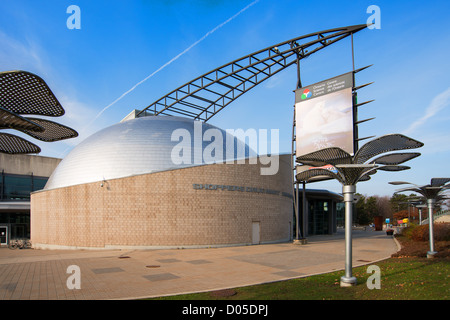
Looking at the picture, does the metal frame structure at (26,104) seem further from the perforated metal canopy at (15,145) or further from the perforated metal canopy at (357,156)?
the perforated metal canopy at (357,156)

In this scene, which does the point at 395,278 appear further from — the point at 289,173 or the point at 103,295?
the point at 289,173

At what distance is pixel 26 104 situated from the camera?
1028 centimetres

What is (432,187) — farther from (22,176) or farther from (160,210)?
(22,176)

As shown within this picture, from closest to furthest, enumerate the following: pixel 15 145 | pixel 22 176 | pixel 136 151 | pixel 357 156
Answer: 1. pixel 357 156
2. pixel 15 145
3. pixel 136 151
4. pixel 22 176

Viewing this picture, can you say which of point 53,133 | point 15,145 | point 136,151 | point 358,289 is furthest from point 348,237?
point 136,151

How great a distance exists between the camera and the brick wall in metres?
26.5

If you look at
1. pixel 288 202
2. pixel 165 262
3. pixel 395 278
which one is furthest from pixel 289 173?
pixel 395 278

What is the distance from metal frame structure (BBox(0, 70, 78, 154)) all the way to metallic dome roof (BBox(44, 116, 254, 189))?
14.9 metres

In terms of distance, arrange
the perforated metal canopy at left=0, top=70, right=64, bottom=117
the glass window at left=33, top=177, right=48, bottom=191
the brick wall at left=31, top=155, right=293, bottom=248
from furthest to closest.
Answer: the glass window at left=33, top=177, right=48, bottom=191 < the brick wall at left=31, top=155, right=293, bottom=248 < the perforated metal canopy at left=0, top=70, right=64, bottom=117

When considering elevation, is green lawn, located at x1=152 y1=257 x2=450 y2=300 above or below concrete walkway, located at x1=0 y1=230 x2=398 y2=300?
above

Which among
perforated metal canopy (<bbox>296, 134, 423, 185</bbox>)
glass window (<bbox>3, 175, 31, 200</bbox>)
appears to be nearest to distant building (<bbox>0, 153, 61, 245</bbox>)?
glass window (<bbox>3, 175, 31, 200</bbox>)

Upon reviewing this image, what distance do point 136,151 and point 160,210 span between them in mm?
6171

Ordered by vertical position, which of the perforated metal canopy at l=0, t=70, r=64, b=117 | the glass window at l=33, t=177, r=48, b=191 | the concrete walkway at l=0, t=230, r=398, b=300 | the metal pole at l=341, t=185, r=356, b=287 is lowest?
the concrete walkway at l=0, t=230, r=398, b=300

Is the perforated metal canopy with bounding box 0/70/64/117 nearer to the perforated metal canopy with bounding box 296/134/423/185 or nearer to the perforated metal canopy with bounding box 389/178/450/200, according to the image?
the perforated metal canopy with bounding box 296/134/423/185
